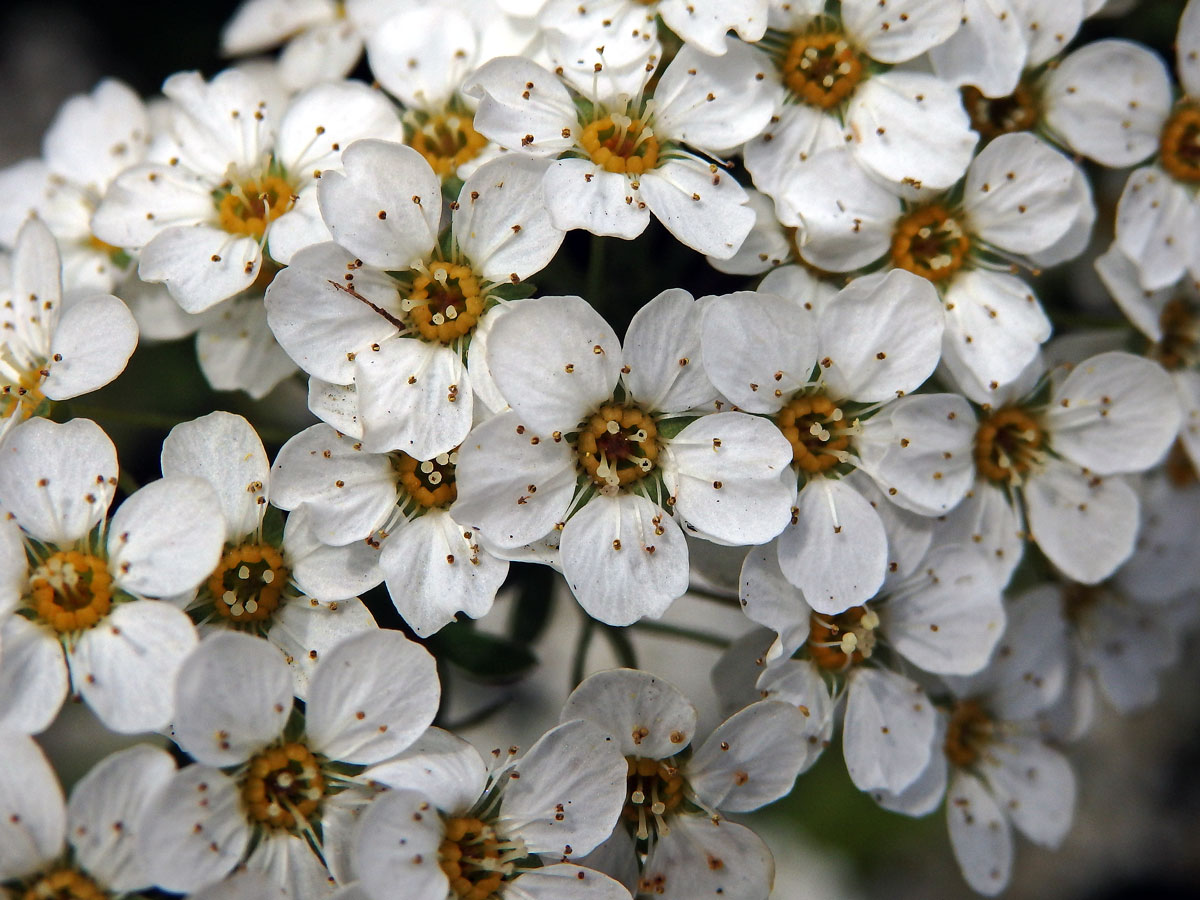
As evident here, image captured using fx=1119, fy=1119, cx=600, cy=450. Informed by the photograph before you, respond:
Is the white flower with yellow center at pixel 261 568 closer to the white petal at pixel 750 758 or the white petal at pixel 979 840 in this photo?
the white petal at pixel 750 758

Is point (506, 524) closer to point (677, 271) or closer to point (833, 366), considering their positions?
point (833, 366)

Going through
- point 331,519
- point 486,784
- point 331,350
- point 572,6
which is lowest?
point 486,784

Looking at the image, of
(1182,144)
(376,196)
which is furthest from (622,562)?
(1182,144)

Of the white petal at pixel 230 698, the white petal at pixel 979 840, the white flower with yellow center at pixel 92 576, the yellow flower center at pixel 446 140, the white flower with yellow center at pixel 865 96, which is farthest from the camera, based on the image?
the white petal at pixel 979 840

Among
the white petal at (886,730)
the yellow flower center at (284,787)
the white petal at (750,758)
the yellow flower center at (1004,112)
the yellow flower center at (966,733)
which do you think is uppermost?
the yellow flower center at (1004,112)

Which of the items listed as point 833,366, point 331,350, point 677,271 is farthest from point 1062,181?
point 331,350

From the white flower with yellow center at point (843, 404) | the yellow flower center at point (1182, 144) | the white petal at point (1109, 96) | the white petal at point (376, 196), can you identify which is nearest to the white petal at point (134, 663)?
the white petal at point (376, 196)
